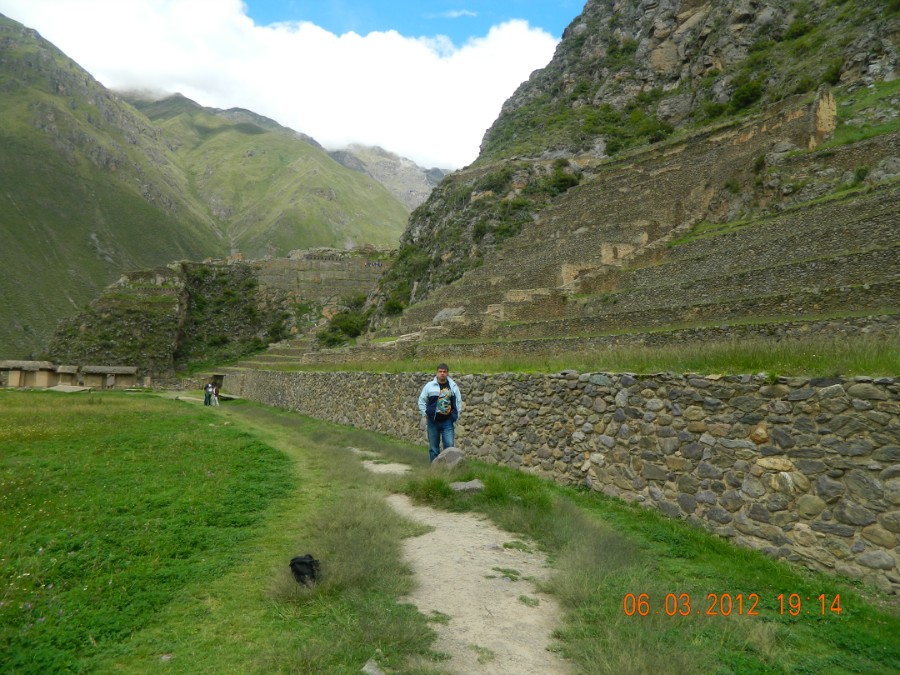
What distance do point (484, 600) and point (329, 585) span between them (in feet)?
4.02

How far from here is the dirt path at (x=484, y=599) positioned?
329cm

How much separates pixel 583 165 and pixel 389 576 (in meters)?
39.1

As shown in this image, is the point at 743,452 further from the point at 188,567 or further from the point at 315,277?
the point at 315,277

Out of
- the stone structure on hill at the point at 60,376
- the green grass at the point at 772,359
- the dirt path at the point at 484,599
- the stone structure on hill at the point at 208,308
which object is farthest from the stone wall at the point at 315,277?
the dirt path at the point at 484,599

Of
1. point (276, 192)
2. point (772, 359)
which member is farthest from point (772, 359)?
point (276, 192)

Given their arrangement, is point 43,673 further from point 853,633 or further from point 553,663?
point 853,633

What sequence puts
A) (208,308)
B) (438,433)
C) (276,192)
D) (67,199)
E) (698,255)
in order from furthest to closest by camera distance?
(276,192) < (67,199) < (208,308) < (698,255) < (438,433)

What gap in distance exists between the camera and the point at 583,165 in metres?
39.0

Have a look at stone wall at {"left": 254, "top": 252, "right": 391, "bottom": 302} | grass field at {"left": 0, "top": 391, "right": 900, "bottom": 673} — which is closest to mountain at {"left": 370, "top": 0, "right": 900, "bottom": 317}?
stone wall at {"left": 254, "top": 252, "right": 391, "bottom": 302}

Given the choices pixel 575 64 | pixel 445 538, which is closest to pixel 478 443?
pixel 445 538

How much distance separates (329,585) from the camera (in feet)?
13.4

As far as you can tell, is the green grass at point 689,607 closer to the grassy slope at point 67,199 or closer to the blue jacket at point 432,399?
the blue jacket at point 432,399
